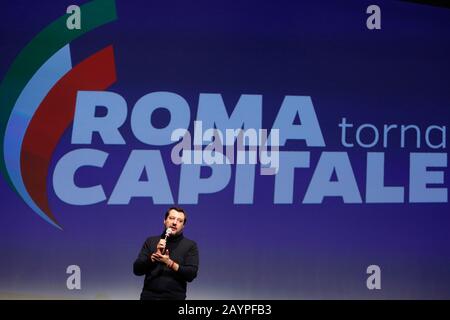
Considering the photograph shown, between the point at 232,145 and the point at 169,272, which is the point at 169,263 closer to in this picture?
the point at 169,272

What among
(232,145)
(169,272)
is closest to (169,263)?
(169,272)

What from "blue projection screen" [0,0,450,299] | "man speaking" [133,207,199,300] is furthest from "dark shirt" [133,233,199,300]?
"blue projection screen" [0,0,450,299]

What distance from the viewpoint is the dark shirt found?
507cm

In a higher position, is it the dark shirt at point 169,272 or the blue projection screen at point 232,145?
the blue projection screen at point 232,145

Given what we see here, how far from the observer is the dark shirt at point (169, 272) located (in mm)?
5074

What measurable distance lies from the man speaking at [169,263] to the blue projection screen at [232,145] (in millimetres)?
983

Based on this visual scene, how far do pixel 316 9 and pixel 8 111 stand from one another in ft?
8.64

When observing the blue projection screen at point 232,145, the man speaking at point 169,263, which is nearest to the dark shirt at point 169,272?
the man speaking at point 169,263

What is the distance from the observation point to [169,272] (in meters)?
5.09

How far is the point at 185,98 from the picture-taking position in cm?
623

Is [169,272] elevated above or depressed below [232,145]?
below

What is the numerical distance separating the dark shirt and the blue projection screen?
1.02 m

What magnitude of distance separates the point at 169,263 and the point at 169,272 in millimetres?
115

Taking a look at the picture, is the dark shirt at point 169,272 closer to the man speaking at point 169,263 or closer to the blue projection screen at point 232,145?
the man speaking at point 169,263
